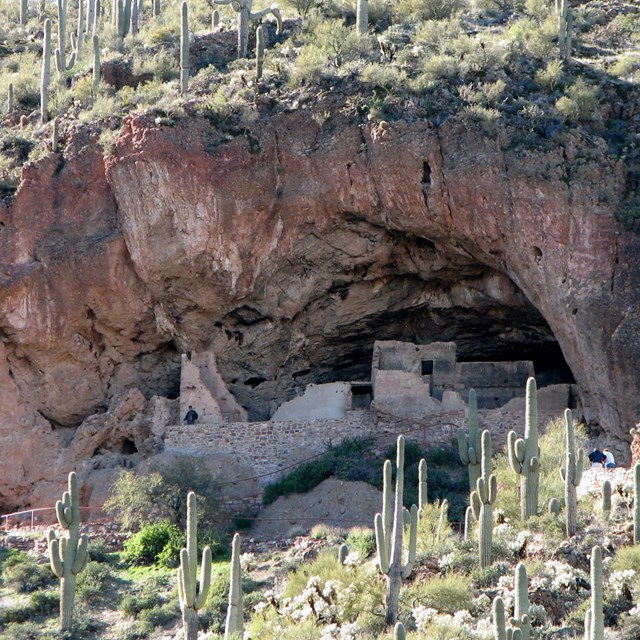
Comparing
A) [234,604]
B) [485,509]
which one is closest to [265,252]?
[485,509]

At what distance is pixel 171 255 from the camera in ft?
120

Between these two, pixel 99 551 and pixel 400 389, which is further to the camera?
pixel 400 389

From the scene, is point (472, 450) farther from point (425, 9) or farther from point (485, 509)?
point (425, 9)

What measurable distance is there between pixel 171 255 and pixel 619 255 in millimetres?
10653

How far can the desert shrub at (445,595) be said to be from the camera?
2533 centimetres

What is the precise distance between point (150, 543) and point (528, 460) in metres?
8.62

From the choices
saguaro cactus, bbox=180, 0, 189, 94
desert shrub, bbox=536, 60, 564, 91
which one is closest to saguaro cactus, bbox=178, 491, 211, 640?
saguaro cactus, bbox=180, 0, 189, 94

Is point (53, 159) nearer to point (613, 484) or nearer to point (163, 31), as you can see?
point (163, 31)

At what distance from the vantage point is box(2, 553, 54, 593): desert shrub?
29641mm

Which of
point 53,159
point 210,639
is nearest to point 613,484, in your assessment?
point 210,639

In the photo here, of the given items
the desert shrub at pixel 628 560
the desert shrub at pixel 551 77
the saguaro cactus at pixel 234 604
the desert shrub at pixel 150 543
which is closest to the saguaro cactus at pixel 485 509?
the desert shrub at pixel 628 560

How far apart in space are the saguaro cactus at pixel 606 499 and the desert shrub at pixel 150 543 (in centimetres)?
897

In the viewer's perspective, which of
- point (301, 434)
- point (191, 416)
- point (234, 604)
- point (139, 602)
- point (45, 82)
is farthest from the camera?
point (45, 82)

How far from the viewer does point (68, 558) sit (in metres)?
27.1
